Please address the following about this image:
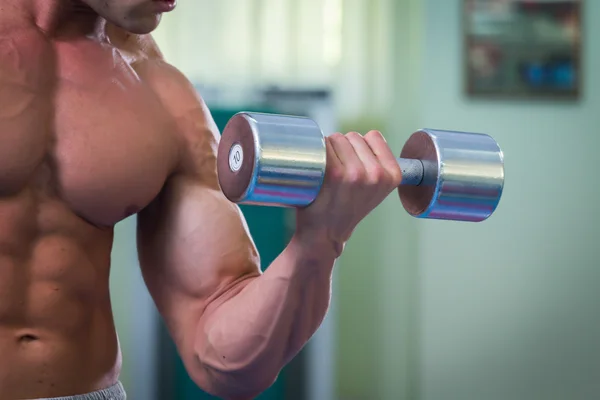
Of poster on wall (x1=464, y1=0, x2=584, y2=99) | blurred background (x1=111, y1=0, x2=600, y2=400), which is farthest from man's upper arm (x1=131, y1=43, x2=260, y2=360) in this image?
poster on wall (x1=464, y1=0, x2=584, y2=99)

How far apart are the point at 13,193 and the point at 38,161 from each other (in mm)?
38

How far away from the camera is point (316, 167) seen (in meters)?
0.61

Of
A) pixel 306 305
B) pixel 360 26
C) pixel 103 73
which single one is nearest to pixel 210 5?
pixel 360 26

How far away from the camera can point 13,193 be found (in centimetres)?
75

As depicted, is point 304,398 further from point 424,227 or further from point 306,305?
point 306,305

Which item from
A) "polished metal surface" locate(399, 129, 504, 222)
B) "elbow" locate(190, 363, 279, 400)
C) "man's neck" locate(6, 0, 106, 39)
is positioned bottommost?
"elbow" locate(190, 363, 279, 400)

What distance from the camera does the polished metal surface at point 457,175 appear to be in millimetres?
671

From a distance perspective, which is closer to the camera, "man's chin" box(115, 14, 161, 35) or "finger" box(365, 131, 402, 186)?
"finger" box(365, 131, 402, 186)

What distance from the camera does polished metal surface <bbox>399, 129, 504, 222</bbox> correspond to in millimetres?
671

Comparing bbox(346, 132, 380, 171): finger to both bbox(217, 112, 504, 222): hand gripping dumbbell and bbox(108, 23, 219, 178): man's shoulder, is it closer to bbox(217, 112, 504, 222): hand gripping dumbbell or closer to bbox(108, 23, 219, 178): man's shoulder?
bbox(217, 112, 504, 222): hand gripping dumbbell

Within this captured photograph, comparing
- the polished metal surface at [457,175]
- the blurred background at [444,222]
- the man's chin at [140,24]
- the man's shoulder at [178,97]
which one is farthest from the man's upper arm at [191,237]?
the blurred background at [444,222]

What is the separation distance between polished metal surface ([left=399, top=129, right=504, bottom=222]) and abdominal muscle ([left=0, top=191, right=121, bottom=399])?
339 millimetres

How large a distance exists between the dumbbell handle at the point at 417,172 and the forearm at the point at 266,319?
0.09 meters

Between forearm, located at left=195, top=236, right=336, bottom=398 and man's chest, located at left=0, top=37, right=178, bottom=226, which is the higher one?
man's chest, located at left=0, top=37, right=178, bottom=226
